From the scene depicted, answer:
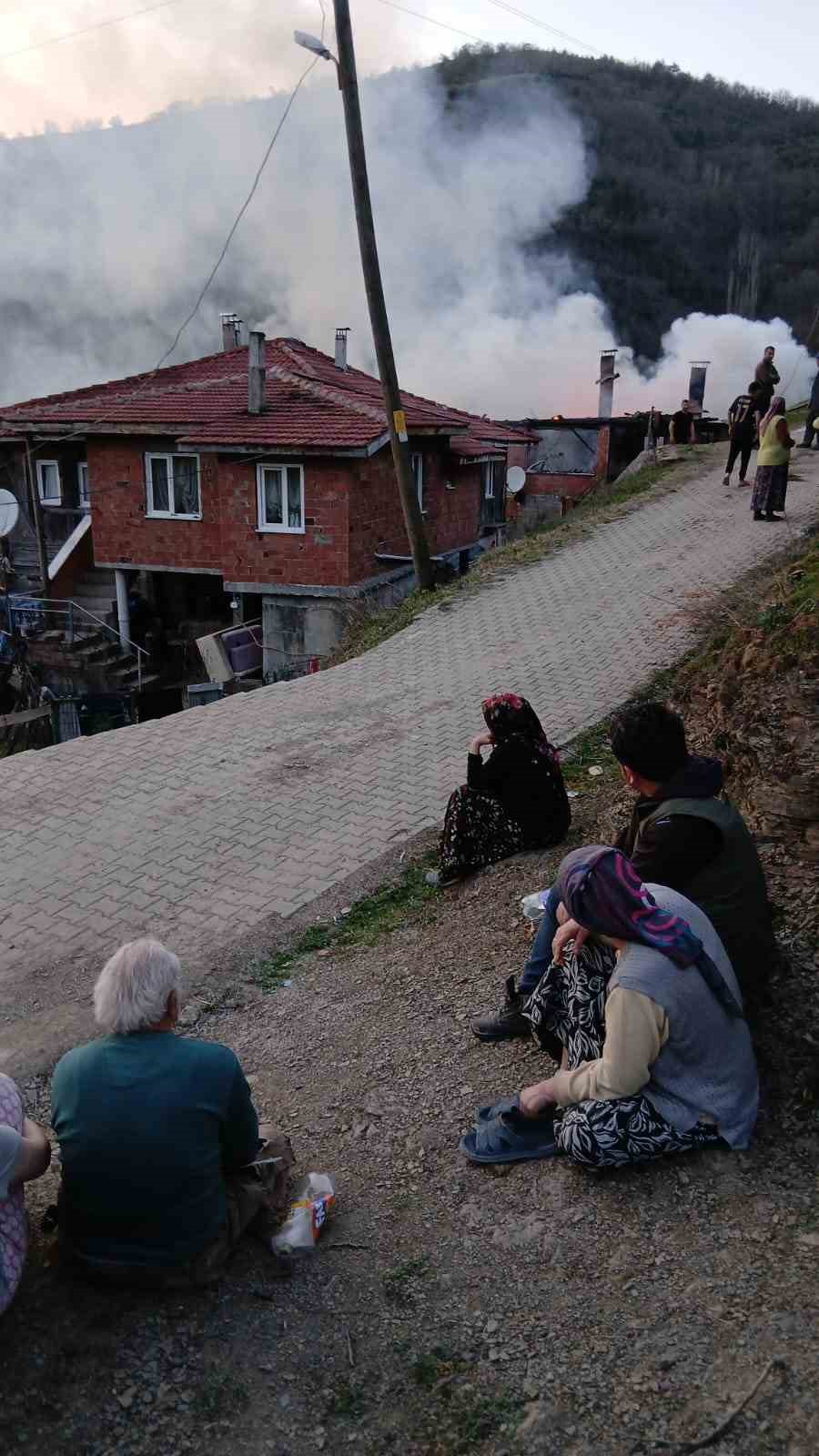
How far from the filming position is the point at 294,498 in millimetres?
18172

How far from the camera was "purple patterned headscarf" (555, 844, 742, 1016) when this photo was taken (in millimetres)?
2818

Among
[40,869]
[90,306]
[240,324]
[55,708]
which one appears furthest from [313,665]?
[90,306]

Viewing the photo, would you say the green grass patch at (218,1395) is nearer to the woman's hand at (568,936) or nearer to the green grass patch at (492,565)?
the woman's hand at (568,936)

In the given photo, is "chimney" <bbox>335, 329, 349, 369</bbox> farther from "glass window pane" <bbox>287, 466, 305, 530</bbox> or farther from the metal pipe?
the metal pipe

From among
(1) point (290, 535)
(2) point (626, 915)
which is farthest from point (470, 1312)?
(1) point (290, 535)

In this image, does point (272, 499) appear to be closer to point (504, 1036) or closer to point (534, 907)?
point (534, 907)

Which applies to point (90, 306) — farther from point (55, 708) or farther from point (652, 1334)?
point (652, 1334)

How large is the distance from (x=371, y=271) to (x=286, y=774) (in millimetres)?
7780

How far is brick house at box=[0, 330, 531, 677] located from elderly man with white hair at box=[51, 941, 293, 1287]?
49.7 feet

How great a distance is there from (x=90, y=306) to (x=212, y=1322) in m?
58.7

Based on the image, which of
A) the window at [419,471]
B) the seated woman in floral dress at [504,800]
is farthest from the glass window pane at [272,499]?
the seated woman in floral dress at [504,800]

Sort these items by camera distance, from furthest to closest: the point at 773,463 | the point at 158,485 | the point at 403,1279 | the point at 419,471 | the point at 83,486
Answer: the point at 83,486 < the point at 419,471 < the point at 158,485 < the point at 773,463 < the point at 403,1279

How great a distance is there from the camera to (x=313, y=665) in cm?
1692

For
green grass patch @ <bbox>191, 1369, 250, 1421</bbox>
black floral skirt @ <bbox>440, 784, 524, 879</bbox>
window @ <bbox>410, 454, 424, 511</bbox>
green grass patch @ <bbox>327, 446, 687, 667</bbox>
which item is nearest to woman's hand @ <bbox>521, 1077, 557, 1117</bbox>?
green grass patch @ <bbox>191, 1369, 250, 1421</bbox>
